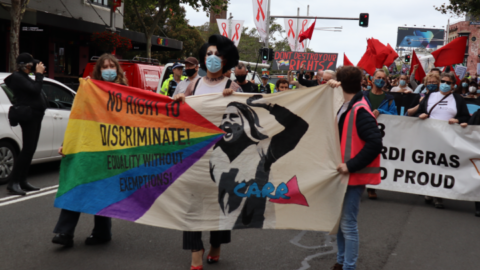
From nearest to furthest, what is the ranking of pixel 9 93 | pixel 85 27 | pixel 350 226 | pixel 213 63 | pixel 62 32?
pixel 350 226 → pixel 213 63 → pixel 9 93 → pixel 85 27 → pixel 62 32

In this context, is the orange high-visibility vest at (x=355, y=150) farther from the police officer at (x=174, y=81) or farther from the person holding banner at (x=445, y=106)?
the police officer at (x=174, y=81)

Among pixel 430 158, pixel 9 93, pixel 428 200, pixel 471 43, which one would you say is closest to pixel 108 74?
pixel 9 93

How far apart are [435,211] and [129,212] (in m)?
4.74

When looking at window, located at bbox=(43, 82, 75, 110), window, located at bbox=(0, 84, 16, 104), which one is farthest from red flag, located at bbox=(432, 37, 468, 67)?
window, located at bbox=(0, 84, 16, 104)

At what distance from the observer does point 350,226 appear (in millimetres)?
4043

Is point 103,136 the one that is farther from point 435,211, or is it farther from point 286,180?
A: point 435,211

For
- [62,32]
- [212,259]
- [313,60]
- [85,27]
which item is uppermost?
[85,27]

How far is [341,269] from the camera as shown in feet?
14.0

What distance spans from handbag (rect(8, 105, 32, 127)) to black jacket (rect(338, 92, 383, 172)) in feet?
16.2

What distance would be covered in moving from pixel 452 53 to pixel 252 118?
8172mm

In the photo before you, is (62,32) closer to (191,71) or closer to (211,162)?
(191,71)

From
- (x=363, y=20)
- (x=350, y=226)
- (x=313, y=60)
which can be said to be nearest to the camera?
(x=350, y=226)

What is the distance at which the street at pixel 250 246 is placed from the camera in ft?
14.8

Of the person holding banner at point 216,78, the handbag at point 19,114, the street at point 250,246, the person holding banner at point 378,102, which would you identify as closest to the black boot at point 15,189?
the street at point 250,246
